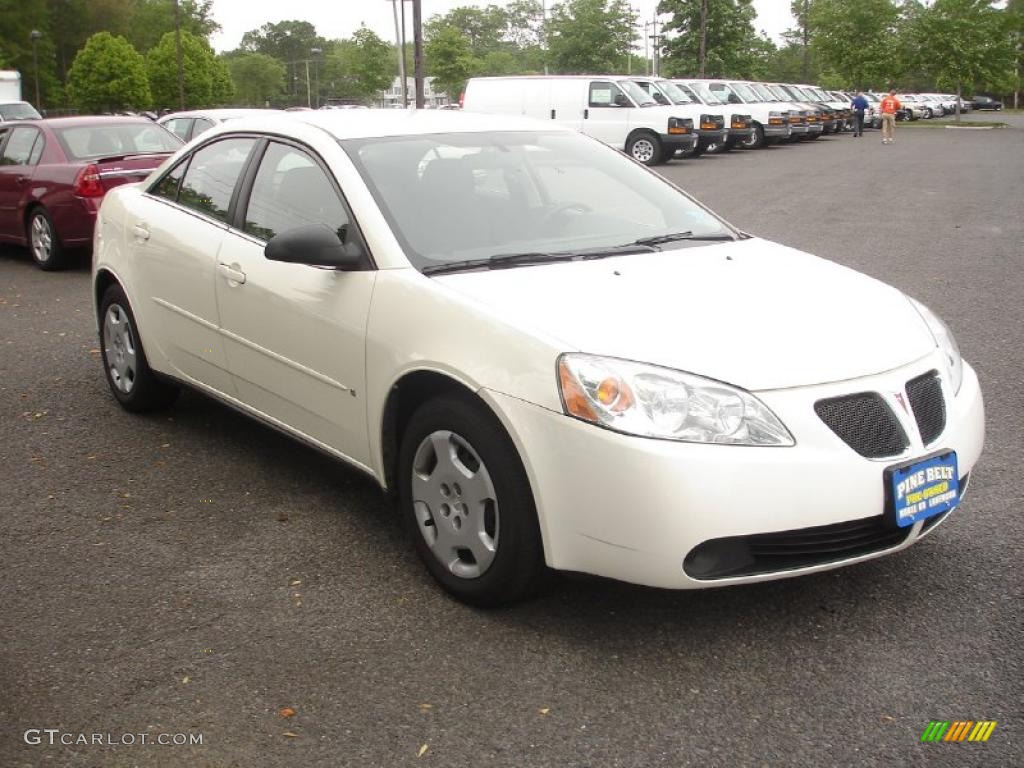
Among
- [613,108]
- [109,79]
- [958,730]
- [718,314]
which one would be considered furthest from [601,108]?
[109,79]

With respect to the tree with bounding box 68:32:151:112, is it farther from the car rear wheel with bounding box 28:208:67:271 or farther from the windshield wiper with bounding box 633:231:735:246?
the windshield wiper with bounding box 633:231:735:246

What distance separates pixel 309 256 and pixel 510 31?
161 metres

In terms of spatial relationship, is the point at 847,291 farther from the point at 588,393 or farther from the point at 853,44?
the point at 853,44

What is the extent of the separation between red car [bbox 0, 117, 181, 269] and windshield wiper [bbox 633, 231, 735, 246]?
26.1 ft

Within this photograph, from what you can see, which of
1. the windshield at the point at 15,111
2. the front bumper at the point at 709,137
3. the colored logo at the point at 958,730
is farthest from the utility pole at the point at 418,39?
the colored logo at the point at 958,730

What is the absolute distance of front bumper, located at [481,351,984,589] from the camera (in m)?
3.20

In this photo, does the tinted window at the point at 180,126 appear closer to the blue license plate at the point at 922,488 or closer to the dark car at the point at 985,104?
the blue license plate at the point at 922,488

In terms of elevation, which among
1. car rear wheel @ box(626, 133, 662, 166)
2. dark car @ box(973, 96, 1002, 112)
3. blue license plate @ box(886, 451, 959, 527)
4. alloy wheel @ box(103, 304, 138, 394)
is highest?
blue license plate @ box(886, 451, 959, 527)

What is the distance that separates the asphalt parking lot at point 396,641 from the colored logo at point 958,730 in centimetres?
3

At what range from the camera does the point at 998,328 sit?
8008 mm

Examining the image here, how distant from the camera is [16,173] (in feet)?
39.1

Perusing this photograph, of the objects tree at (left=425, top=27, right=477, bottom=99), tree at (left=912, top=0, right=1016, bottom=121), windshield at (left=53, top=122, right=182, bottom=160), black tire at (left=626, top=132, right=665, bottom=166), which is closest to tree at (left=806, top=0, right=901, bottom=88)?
tree at (left=912, top=0, right=1016, bottom=121)

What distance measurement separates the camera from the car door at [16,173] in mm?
11859

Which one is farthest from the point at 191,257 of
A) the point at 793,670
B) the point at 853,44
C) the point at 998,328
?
the point at 853,44
